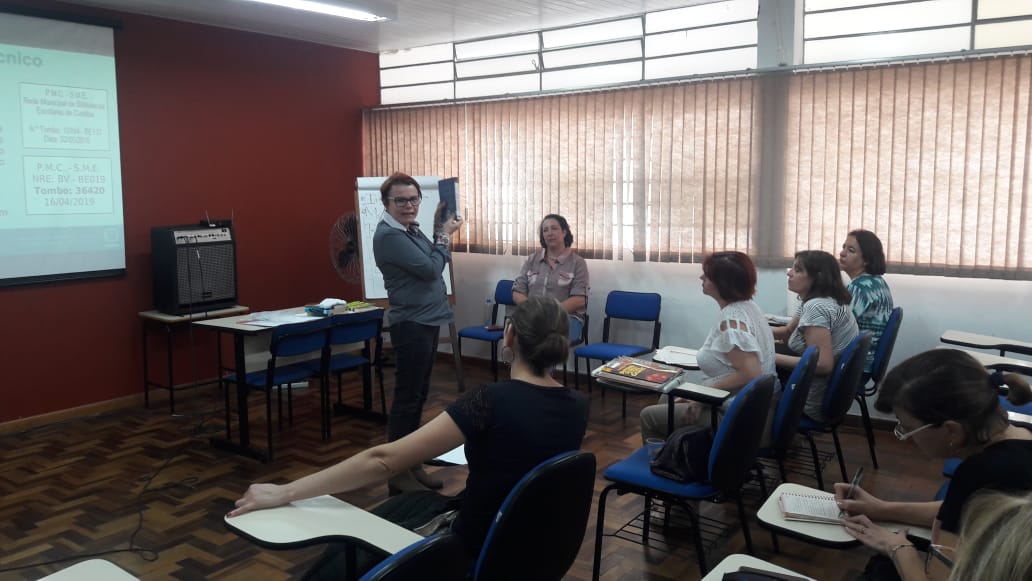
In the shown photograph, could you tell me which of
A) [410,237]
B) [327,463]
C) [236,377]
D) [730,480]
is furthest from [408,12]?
[730,480]

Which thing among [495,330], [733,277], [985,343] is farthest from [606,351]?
[985,343]

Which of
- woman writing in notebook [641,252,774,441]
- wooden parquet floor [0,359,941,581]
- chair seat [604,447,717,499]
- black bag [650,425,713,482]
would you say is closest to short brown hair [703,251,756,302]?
woman writing in notebook [641,252,774,441]

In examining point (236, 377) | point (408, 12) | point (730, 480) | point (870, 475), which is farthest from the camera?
point (408, 12)

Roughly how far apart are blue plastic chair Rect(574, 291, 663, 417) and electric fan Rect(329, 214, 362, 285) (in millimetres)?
2081

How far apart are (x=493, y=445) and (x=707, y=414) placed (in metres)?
1.50

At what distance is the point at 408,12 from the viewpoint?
5.49m

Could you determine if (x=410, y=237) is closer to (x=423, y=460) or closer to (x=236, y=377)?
(x=236, y=377)

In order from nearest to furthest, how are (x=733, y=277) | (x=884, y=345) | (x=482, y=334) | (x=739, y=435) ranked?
(x=739, y=435) → (x=733, y=277) → (x=884, y=345) → (x=482, y=334)

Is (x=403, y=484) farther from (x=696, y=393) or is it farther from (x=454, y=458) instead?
(x=696, y=393)

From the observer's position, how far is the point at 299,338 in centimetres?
434

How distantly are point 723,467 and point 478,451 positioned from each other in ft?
3.52

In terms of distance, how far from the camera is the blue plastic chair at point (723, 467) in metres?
2.55

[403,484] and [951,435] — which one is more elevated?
[951,435]

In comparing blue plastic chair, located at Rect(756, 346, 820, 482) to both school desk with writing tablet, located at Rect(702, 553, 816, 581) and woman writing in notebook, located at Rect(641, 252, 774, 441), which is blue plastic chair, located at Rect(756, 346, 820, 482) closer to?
woman writing in notebook, located at Rect(641, 252, 774, 441)
